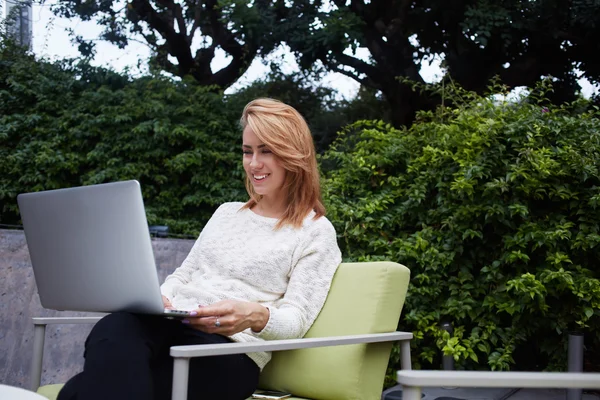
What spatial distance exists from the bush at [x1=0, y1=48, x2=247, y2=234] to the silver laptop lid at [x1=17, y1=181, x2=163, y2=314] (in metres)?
4.45

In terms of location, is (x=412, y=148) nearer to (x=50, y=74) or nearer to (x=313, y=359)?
(x=313, y=359)

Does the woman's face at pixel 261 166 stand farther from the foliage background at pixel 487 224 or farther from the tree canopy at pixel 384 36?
the tree canopy at pixel 384 36

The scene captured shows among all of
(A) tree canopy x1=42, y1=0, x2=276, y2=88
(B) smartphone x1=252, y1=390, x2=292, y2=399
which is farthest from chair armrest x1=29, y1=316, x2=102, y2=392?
(A) tree canopy x1=42, y1=0, x2=276, y2=88

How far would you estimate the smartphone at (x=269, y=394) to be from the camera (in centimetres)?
194

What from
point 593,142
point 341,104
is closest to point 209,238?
point 593,142

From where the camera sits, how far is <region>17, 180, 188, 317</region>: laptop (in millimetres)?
1530

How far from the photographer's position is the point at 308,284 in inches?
80.8

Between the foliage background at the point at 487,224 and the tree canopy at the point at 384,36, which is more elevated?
the tree canopy at the point at 384,36

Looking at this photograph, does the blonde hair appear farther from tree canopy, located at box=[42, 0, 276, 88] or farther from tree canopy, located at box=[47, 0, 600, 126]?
tree canopy, located at box=[42, 0, 276, 88]

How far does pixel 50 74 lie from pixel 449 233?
16.6 feet

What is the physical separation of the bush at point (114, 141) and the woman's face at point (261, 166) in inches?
164

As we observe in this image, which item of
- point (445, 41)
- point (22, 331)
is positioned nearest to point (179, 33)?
point (445, 41)

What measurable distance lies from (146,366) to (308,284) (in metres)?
0.61

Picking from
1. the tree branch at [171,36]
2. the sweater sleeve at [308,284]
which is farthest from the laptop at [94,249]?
the tree branch at [171,36]
